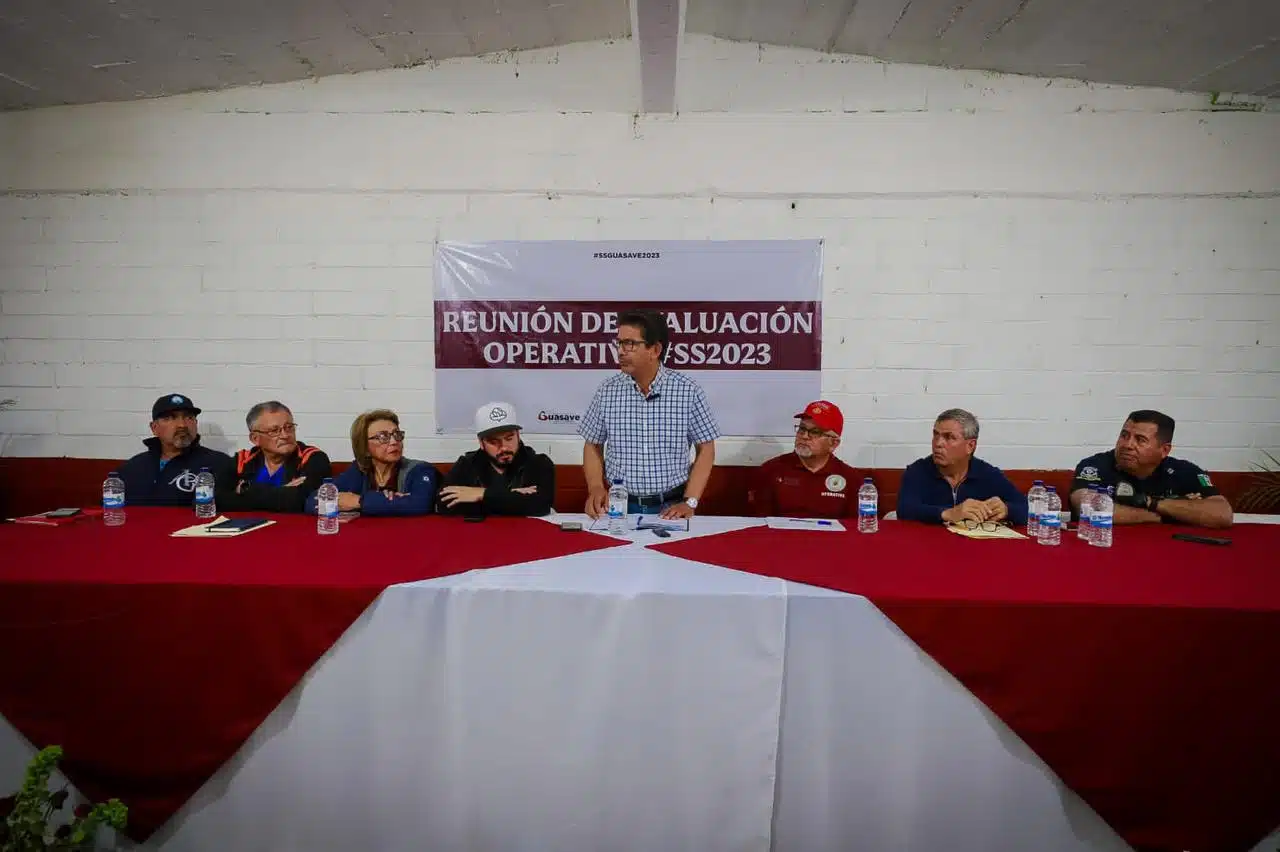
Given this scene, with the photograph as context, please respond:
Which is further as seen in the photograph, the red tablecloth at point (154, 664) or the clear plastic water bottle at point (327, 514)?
the clear plastic water bottle at point (327, 514)

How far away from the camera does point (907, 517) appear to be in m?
2.38

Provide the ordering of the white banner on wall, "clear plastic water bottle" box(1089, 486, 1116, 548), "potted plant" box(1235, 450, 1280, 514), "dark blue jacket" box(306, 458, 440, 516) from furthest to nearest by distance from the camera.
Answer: the white banner on wall
"potted plant" box(1235, 450, 1280, 514)
"dark blue jacket" box(306, 458, 440, 516)
"clear plastic water bottle" box(1089, 486, 1116, 548)

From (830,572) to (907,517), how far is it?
82 cm

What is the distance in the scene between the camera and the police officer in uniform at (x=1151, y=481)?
2215mm

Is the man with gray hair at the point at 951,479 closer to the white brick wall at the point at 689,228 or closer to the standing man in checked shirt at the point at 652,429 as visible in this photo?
the standing man in checked shirt at the point at 652,429

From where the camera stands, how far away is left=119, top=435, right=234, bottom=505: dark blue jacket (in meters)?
2.80

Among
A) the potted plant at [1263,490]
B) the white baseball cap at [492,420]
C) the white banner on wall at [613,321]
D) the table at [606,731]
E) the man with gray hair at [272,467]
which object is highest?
the white banner on wall at [613,321]

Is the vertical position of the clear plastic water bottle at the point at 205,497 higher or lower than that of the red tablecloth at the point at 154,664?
higher

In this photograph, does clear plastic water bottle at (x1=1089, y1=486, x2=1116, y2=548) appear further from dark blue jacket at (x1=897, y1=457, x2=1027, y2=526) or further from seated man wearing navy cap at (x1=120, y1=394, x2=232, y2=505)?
seated man wearing navy cap at (x1=120, y1=394, x2=232, y2=505)

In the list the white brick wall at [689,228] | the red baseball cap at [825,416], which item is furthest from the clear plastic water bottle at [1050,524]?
the white brick wall at [689,228]

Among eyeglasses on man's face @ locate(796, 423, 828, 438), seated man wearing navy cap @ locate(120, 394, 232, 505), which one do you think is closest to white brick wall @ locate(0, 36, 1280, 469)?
seated man wearing navy cap @ locate(120, 394, 232, 505)

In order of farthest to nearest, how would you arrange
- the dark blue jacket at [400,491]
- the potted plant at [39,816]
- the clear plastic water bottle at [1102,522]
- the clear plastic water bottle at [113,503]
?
1. the dark blue jacket at [400,491]
2. the clear plastic water bottle at [113,503]
3. the clear plastic water bottle at [1102,522]
4. the potted plant at [39,816]

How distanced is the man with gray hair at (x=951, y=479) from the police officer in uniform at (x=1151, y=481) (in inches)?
10.1

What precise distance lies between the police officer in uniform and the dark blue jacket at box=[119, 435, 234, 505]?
334 cm
